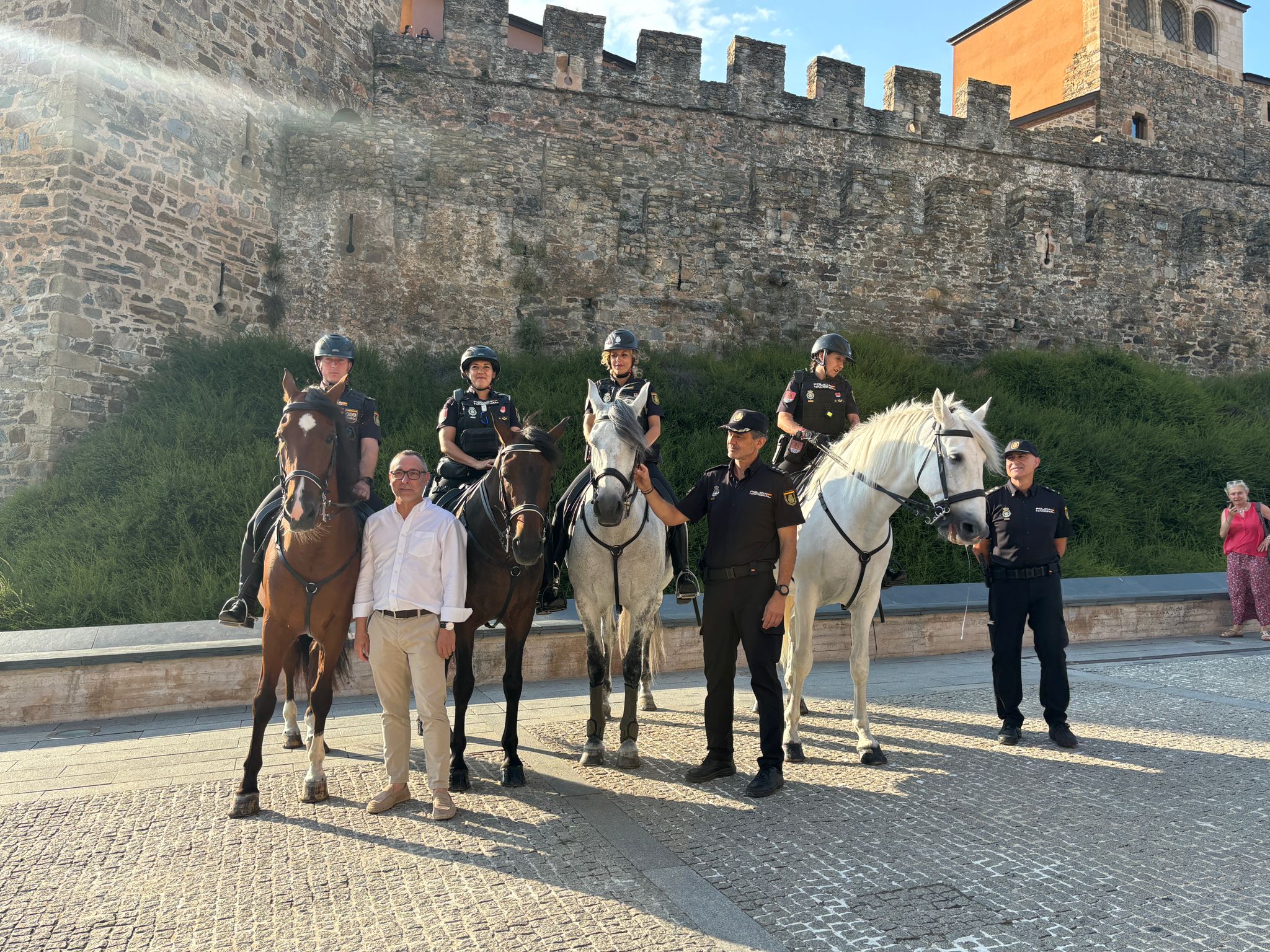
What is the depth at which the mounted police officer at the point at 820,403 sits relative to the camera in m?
6.81

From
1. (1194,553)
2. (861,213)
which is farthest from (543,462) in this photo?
(861,213)

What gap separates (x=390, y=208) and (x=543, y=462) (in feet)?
43.8

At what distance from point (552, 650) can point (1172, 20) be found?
29.6 m

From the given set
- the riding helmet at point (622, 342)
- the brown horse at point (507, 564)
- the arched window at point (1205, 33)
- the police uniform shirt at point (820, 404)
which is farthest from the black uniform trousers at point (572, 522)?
the arched window at point (1205, 33)

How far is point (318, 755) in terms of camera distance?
4578 mm

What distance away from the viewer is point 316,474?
171 inches

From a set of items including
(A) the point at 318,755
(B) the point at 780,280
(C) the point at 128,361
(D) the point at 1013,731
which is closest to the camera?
(A) the point at 318,755

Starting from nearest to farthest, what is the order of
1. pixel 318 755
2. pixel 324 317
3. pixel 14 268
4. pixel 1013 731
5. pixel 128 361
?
pixel 318 755, pixel 1013 731, pixel 14 268, pixel 128 361, pixel 324 317

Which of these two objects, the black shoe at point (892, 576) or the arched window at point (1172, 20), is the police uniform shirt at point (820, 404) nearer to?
the black shoe at point (892, 576)

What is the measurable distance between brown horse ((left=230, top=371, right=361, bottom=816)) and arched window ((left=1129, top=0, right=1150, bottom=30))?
29500 mm

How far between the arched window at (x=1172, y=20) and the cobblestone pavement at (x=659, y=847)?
1084 inches

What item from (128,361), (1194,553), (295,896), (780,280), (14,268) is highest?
(780,280)

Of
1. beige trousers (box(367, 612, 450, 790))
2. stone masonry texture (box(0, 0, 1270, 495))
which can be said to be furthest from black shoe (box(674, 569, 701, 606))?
stone masonry texture (box(0, 0, 1270, 495))

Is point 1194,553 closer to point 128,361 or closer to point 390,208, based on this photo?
point 390,208
